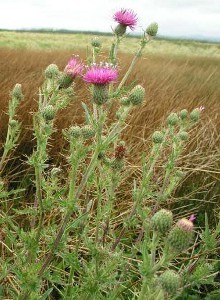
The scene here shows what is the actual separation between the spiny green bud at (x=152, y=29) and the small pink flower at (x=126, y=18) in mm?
90

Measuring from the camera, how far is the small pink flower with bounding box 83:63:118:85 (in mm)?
1530

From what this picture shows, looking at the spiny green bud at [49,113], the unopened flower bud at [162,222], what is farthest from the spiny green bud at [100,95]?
the unopened flower bud at [162,222]

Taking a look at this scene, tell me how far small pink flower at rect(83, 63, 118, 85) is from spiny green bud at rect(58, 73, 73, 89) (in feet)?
0.67

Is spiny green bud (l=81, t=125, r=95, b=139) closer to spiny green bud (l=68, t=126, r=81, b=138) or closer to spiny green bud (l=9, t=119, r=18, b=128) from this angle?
spiny green bud (l=68, t=126, r=81, b=138)

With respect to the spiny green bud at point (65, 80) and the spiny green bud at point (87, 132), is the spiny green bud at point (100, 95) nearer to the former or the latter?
the spiny green bud at point (87, 132)

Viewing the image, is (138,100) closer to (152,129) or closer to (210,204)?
(210,204)

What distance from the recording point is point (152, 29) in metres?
1.99

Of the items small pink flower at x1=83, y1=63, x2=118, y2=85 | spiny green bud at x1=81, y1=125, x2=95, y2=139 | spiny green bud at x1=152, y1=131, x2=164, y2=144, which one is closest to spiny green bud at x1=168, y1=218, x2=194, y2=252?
spiny green bud at x1=81, y1=125, x2=95, y2=139

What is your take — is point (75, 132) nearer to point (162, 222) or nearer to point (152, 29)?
point (162, 222)

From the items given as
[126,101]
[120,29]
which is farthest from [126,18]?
[126,101]

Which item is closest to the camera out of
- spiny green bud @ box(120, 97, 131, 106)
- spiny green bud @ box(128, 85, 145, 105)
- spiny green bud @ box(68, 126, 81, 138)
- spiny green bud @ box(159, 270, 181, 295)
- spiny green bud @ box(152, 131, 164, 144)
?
spiny green bud @ box(159, 270, 181, 295)

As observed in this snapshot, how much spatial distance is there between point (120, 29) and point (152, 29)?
0.14 metres

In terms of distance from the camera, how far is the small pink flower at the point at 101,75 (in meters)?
1.53

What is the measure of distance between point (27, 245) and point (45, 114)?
44 centimetres
